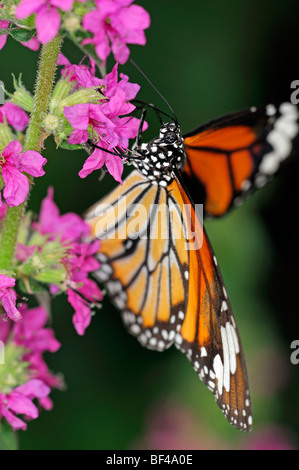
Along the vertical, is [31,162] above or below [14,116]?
below

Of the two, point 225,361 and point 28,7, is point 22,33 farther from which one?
point 225,361

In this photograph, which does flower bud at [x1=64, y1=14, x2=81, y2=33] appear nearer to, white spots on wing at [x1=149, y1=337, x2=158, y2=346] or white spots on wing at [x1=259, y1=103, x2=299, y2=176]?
white spots on wing at [x1=259, y1=103, x2=299, y2=176]

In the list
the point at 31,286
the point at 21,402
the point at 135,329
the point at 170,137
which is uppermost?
the point at 170,137

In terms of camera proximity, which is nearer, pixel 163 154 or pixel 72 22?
A: pixel 72 22

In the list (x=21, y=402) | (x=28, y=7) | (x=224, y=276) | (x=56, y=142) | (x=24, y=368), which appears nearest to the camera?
(x=28, y=7)

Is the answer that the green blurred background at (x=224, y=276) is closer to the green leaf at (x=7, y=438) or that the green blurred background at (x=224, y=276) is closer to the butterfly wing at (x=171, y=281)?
the butterfly wing at (x=171, y=281)

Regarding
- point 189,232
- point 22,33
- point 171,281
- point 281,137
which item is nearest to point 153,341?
point 171,281

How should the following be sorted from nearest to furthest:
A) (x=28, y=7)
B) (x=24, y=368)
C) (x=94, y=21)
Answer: (x=28, y=7)
(x=94, y=21)
(x=24, y=368)
